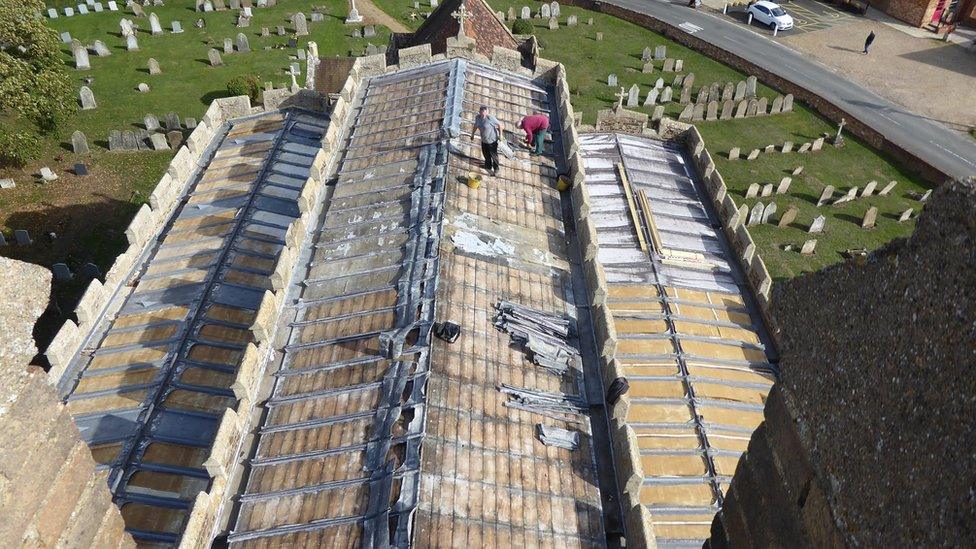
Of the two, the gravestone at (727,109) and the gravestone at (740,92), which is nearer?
the gravestone at (727,109)

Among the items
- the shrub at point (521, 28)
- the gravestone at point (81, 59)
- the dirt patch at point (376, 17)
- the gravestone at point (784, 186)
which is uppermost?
the shrub at point (521, 28)

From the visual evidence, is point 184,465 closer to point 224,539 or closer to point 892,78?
point 224,539

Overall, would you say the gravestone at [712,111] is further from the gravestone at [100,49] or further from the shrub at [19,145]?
the gravestone at [100,49]

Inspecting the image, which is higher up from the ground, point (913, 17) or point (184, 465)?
point (913, 17)

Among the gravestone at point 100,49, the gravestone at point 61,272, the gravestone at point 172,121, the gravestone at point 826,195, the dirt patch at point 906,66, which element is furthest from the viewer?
the gravestone at point 100,49

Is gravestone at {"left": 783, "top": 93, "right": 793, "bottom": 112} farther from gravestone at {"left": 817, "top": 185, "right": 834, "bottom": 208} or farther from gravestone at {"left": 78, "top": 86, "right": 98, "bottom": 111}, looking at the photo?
gravestone at {"left": 78, "top": 86, "right": 98, "bottom": 111}

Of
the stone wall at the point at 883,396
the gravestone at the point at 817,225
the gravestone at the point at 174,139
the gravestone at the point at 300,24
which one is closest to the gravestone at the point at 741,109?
the gravestone at the point at 817,225

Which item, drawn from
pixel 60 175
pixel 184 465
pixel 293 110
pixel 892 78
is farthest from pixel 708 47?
pixel 184 465
